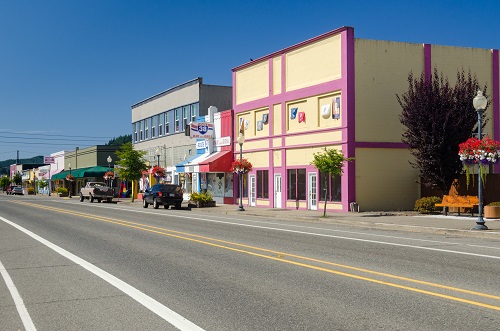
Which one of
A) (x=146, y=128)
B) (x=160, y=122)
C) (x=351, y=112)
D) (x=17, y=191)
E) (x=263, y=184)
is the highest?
(x=160, y=122)

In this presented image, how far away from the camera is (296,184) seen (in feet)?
109

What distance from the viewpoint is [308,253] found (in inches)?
503

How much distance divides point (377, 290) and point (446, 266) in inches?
119

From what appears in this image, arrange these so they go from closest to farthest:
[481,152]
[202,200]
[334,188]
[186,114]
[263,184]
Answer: [481,152] < [334,188] < [263,184] < [202,200] < [186,114]

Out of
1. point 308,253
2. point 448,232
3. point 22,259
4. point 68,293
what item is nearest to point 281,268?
point 308,253

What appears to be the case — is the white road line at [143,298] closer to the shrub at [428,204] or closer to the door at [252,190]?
the shrub at [428,204]

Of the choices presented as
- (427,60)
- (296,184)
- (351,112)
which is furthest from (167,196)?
(427,60)

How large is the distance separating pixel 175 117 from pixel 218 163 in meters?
14.2

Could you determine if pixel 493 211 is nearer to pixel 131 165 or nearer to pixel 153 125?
pixel 131 165

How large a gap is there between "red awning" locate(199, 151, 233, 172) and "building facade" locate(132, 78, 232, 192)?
5.49 metres

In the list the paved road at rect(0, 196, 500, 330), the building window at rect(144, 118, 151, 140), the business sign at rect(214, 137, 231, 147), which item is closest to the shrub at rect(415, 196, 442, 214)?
the paved road at rect(0, 196, 500, 330)

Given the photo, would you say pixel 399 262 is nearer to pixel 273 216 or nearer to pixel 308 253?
pixel 308 253

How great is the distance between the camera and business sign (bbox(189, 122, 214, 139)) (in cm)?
4175

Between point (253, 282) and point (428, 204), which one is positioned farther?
point (428, 204)
